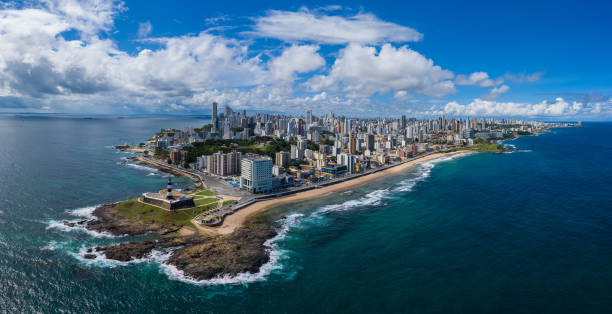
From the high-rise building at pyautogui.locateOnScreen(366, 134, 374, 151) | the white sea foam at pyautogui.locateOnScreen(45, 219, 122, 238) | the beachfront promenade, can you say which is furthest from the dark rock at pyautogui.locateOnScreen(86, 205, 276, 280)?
the high-rise building at pyautogui.locateOnScreen(366, 134, 374, 151)

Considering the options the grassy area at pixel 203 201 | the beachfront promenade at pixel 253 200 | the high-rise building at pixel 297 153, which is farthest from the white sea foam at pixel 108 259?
the high-rise building at pixel 297 153

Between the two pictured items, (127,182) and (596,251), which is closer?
(596,251)

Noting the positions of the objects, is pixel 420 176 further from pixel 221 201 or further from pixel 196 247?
pixel 196 247

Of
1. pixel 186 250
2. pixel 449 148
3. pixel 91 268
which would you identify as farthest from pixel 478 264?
pixel 449 148

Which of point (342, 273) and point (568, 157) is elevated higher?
point (568, 157)

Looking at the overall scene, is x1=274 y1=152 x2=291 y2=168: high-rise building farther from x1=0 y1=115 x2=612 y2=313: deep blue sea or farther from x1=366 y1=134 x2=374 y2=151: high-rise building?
x1=366 y1=134 x2=374 y2=151: high-rise building

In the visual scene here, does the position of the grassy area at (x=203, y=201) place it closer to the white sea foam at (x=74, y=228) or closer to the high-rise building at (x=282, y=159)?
the white sea foam at (x=74, y=228)

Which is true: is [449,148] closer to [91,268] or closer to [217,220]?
[217,220]
